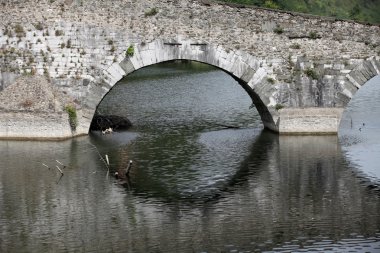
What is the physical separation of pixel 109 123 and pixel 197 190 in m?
9.38

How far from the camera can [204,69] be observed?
5347cm

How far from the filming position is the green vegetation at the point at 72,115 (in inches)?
1077

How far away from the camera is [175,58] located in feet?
90.1

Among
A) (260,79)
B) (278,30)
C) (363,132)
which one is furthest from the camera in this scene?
(363,132)

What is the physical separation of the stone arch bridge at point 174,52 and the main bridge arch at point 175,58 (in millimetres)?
34

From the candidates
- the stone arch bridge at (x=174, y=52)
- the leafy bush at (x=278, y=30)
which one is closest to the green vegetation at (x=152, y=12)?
the stone arch bridge at (x=174, y=52)

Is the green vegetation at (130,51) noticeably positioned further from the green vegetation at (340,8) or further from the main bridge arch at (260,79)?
Answer: the green vegetation at (340,8)

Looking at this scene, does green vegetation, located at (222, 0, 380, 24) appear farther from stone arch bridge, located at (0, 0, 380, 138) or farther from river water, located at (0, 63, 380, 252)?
stone arch bridge, located at (0, 0, 380, 138)

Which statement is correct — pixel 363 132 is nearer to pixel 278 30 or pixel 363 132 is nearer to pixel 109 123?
pixel 278 30

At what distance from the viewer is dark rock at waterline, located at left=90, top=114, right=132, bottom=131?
2994 cm

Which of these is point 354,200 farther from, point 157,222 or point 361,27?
point 361,27

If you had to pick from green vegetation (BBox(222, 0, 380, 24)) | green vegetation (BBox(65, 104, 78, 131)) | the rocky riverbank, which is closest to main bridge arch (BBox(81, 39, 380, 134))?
green vegetation (BBox(65, 104, 78, 131))

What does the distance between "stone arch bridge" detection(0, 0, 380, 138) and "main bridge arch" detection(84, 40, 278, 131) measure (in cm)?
3

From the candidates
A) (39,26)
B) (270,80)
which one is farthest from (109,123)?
(270,80)
